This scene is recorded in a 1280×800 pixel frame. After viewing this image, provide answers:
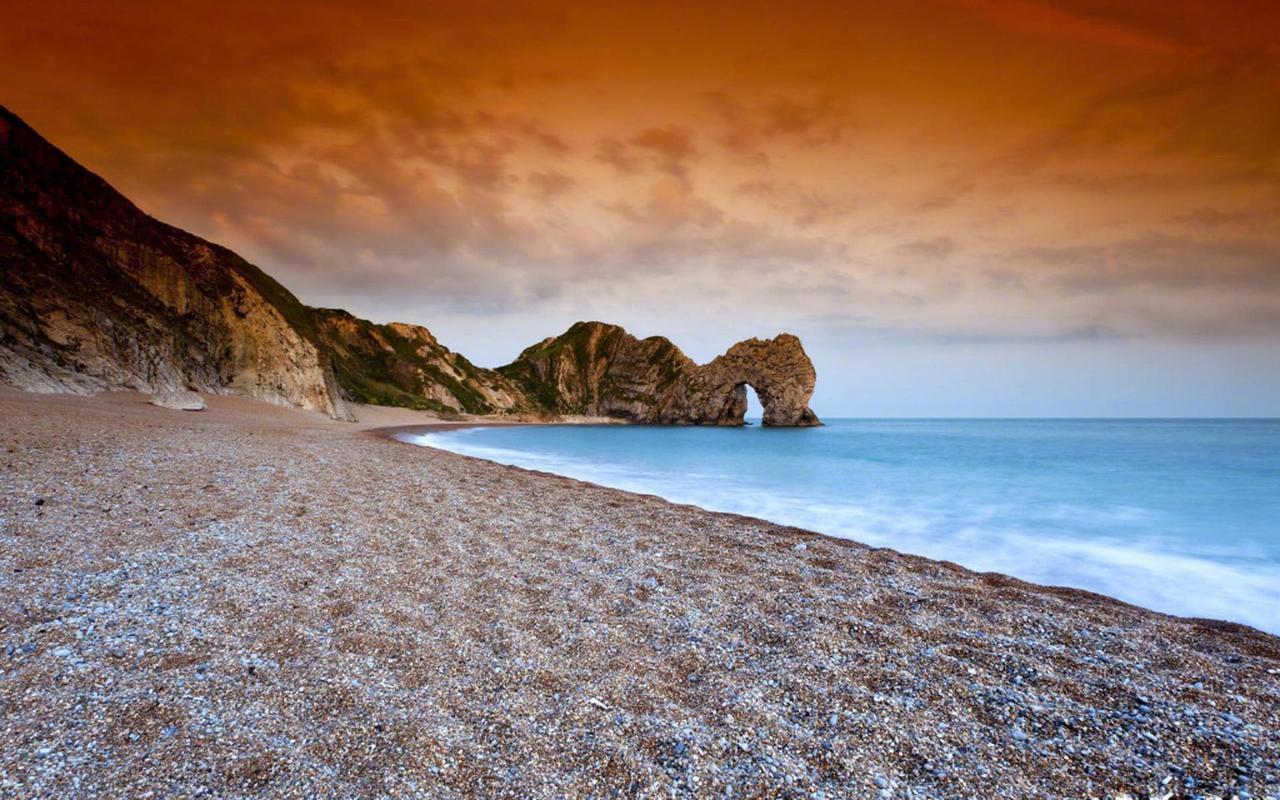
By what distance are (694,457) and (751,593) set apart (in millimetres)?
31599

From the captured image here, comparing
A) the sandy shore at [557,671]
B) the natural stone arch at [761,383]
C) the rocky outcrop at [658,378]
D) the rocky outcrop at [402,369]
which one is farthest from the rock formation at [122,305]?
the natural stone arch at [761,383]

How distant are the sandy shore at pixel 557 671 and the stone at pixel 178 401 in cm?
1979

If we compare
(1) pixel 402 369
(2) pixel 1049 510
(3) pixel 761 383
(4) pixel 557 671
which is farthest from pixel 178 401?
(3) pixel 761 383

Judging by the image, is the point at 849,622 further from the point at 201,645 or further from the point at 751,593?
the point at 201,645

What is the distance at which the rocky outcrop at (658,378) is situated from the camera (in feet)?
343

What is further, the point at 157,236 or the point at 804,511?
the point at 157,236

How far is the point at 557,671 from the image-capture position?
4.46 meters

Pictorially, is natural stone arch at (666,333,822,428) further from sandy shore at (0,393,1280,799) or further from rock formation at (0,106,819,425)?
sandy shore at (0,393,1280,799)

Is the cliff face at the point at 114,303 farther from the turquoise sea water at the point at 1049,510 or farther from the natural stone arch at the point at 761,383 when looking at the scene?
the natural stone arch at the point at 761,383

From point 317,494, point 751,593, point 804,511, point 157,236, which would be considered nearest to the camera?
point 751,593

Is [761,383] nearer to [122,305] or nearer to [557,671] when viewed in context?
[122,305]

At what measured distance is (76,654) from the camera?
4.02 metres

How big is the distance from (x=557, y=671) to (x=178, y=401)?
2972 cm

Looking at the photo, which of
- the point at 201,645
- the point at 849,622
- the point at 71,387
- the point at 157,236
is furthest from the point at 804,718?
the point at 157,236
